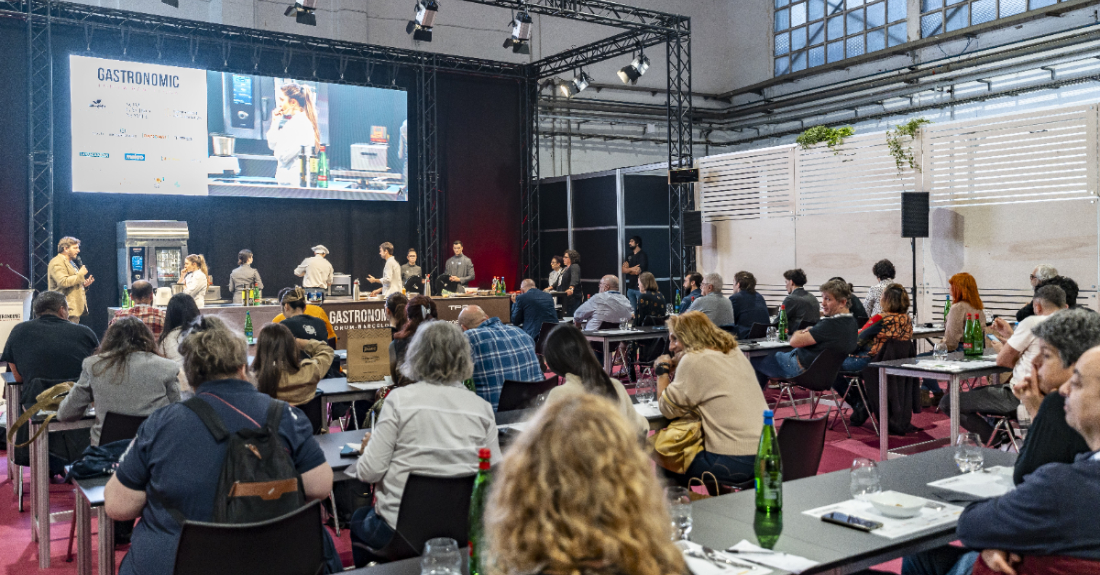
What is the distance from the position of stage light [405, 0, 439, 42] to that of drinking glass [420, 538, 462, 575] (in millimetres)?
9977

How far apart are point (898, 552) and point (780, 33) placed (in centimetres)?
1525

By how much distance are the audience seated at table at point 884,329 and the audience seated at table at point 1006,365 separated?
1.03 m

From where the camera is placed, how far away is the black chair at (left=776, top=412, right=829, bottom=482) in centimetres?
333

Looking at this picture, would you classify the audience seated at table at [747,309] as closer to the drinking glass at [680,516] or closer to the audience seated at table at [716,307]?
the audience seated at table at [716,307]

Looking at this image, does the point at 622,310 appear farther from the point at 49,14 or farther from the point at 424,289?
the point at 49,14

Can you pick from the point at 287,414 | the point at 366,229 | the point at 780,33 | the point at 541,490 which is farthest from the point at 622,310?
the point at 780,33

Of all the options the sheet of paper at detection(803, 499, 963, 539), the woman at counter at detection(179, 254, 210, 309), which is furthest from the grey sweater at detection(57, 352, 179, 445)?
the woman at counter at detection(179, 254, 210, 309)

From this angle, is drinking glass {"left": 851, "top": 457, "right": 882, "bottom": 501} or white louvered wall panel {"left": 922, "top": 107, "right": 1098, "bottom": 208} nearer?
drinking glass {"left": 851, "top": 457, "right": 882, "bottom": 501}

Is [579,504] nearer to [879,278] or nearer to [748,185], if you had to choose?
[879,278]

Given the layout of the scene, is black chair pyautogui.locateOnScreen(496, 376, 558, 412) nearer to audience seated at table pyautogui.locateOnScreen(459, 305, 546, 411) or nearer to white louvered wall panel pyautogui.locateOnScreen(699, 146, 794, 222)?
audience seated at table pyautogui.locateOnScreen(459, 305, 546, 411)

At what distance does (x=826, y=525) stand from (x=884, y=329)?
15.7 ft

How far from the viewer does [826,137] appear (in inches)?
416

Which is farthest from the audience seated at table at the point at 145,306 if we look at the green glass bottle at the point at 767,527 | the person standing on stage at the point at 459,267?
the person standing on stage at the point at 459,267

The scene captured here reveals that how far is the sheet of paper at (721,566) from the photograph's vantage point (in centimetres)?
191
